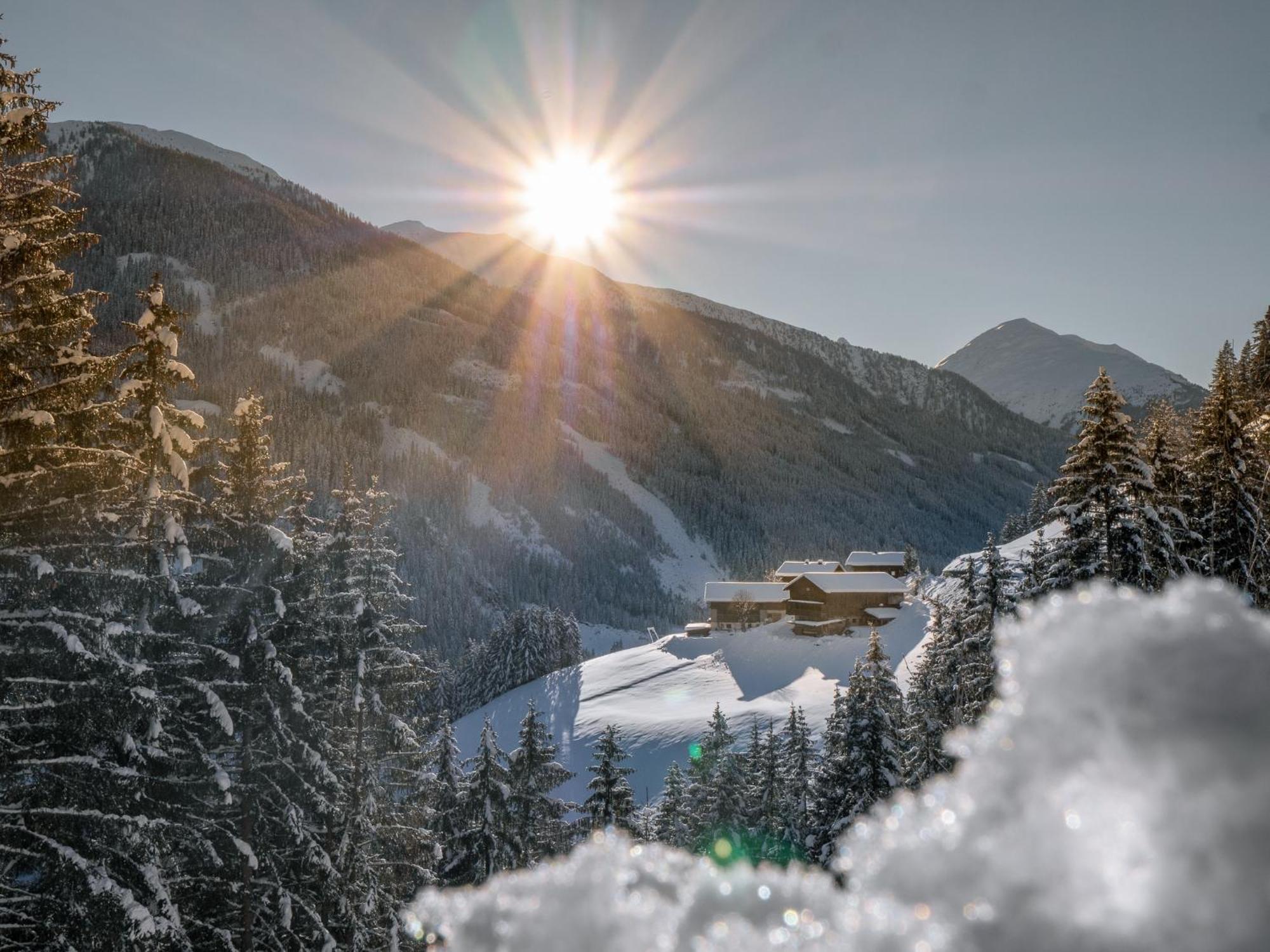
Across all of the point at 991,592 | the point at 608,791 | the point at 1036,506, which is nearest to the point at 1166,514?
the point at 991,592

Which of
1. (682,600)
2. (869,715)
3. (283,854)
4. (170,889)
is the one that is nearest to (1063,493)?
(869,715)

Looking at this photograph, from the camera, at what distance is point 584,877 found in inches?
42.3

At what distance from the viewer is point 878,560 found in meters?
95.9

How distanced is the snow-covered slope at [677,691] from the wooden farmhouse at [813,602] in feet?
5.36

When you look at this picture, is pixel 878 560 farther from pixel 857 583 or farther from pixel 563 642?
pixel 563 642

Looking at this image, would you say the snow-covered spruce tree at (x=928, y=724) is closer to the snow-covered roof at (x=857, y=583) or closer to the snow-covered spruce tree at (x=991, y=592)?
the snow-covered spruce tree at (x=991, y=592)

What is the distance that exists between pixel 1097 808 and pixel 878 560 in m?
100

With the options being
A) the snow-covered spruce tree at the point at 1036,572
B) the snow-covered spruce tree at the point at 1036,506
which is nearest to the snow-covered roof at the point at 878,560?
the snow-covered spruce tree at the point at 1036,506

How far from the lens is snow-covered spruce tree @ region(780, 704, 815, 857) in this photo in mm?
29438

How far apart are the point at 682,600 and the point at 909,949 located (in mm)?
169973

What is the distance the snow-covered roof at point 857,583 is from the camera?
7381 centimetres

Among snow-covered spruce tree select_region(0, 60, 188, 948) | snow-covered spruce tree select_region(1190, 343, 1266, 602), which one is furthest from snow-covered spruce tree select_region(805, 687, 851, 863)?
snow-covered spruce tree select_region(0, 60, 188, 948)

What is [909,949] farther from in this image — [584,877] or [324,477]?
[324,477]

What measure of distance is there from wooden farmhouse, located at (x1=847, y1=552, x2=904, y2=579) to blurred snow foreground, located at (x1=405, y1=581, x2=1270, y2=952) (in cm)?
9591
